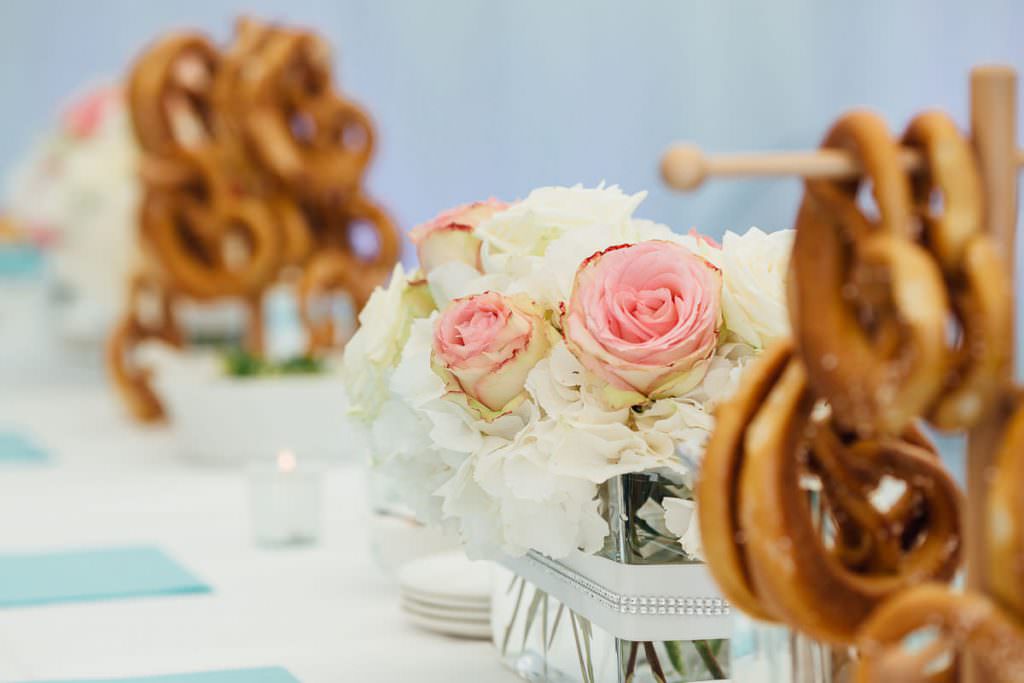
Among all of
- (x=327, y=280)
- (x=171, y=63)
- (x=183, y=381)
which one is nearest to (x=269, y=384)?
(x=183, y=381)

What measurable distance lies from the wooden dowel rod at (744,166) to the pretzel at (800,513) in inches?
3.3

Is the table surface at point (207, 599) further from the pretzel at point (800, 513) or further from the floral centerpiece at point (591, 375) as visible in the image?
the pretzel at point (800, 513)

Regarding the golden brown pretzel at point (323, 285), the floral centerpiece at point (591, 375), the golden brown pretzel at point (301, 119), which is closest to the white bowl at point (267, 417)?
the golden brown pretzel at point (323, 285)

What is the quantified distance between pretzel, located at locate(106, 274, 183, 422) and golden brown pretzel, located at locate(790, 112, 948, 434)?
202 centimetres

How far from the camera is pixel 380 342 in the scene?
3.28 ft

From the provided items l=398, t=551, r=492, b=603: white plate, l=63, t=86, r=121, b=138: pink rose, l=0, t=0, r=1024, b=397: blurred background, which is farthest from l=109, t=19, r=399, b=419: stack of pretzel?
l=398, t=551, r=492, b=603: white plate

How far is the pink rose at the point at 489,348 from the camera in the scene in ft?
2.82

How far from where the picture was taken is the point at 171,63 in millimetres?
2279

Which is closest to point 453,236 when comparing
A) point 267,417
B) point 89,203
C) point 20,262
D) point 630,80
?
point 267,417

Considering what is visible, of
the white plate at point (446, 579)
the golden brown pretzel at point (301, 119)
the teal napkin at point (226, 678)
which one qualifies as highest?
the golden brown pretzel at point (301, 119)

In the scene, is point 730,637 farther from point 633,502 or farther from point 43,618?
point 43,618

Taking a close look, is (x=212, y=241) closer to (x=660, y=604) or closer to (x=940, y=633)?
(x=660, y=604)

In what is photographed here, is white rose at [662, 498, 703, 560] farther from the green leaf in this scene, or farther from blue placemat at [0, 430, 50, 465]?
blue placemat at [0, 430, 50, 465]

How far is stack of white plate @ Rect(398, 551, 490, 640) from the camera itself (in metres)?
1.10
